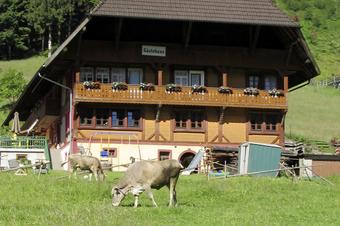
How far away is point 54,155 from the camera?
163ft

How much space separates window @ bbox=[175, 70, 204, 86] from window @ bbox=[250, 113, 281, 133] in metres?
3.71

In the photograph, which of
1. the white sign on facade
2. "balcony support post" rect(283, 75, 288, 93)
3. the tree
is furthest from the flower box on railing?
the tree

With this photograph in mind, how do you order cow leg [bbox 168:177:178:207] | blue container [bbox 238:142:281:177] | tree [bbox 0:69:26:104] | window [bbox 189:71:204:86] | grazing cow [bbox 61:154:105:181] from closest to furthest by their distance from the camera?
1. cow leg [bbox 168:177:178:207]
2. grazing cow [bbox 61:154:105:181]
3. blue container [bbox 238:142:281:177]
4. window [bbox 189:71:204:86]
5. tree [bbox 0:69:26:104]

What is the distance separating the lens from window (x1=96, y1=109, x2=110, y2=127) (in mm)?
45250

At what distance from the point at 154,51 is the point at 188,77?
2.72m

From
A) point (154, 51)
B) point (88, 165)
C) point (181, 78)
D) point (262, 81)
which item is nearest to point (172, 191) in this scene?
point (88, 165)

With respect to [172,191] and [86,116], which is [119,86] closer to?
[86,116]

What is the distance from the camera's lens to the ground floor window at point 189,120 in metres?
46.3

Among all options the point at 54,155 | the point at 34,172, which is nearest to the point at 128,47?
the point at 54,155

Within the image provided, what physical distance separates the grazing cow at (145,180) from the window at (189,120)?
2431cm

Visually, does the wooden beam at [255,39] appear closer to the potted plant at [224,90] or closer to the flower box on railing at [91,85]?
the potted plant at [224,90]

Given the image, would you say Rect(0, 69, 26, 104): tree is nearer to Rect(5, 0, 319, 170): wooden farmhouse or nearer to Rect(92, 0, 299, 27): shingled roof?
Rect(5, 0, 319, 170): wooden farmhouse

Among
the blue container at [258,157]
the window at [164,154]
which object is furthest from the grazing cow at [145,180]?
the window at [164,154]

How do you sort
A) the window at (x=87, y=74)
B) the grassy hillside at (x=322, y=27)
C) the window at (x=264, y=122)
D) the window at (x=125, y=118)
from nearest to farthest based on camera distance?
1. the window at (x=125, y=118)
2. the window at (x=87, y=74)
3. the window at (x=264, y=122)
4. the grassy hillside at (x=322, y=27)
